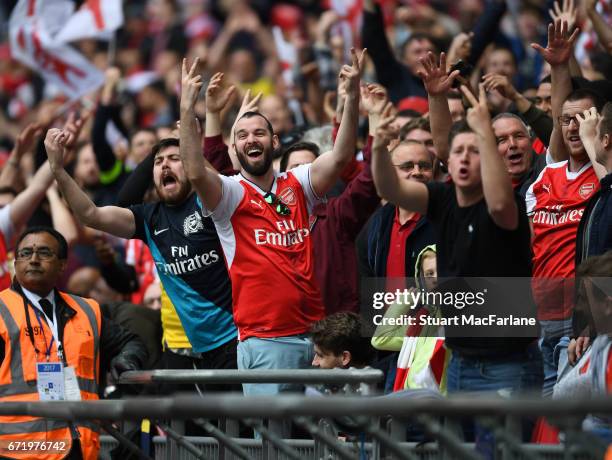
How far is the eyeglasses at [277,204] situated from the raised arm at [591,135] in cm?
173

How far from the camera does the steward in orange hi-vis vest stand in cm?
783

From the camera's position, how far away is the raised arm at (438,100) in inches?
297

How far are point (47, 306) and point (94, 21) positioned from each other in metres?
4.93

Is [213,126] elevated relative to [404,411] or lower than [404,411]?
elevated

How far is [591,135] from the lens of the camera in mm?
7449

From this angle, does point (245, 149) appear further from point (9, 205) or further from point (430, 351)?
point (9, 205)

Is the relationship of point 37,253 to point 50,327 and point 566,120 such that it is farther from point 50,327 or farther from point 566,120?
point 566,120

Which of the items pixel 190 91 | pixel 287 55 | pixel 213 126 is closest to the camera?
pixel 190 91

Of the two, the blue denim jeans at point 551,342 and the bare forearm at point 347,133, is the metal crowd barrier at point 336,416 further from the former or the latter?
the bare forearm at point 347,133

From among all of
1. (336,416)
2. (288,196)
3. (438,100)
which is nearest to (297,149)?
(288,196)

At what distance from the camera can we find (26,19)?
12734mm

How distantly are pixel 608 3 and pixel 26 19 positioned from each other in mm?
5255

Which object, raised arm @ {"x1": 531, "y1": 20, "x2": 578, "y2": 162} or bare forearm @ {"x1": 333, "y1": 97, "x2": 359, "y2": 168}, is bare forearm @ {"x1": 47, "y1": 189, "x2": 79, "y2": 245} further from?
raised arm @ {"x1": 531, "y1": 20, "x2": 578, "y2": 162}

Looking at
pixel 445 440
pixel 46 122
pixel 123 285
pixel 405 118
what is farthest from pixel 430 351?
pixel 46 122
